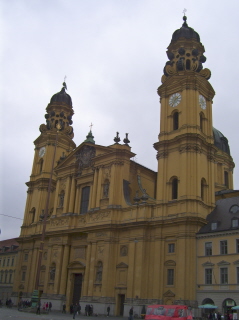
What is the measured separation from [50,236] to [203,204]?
2079cm

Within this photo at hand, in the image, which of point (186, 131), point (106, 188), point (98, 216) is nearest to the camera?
point (186, 131)

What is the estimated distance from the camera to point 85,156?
50.4 m

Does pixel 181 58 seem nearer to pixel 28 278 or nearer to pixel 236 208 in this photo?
pixel 236 208

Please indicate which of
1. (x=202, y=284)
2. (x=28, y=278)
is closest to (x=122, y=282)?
(x=202, y=284)

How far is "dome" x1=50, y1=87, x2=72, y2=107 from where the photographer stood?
208 feet

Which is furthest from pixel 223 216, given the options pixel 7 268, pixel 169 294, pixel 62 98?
pixel 7 268

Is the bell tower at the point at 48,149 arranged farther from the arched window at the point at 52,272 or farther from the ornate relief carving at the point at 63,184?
the arched window at the point at 52,272

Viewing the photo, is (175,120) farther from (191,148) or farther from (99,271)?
(99,271)

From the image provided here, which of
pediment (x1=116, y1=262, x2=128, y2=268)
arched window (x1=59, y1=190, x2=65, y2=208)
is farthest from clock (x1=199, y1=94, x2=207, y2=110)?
arched window (x1=59, y1=190, x2=65, y2=208)

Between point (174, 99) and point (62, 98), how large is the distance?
24.7 m

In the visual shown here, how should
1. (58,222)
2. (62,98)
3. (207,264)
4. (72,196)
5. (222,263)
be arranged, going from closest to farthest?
1. (222,263)
2. (207,264)
3. (58,222)
4. (72,196)
5. (62,98)

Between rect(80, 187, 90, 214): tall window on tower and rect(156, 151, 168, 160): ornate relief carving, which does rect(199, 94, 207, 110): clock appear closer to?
rect(156, 151, 168, 160): ornate relief carving

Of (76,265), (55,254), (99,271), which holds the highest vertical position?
(55,254)

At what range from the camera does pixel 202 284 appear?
3519 centimetres
